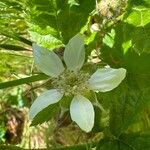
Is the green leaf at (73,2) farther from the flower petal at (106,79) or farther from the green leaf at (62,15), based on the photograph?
the flower petal at (106,79)

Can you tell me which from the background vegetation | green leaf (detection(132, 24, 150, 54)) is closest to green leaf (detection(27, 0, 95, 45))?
the background vegetation

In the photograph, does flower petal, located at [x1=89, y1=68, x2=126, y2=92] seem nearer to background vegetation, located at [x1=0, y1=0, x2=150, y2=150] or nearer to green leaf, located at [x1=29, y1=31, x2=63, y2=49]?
background vegetation, located at [x1=0, y1=0, x2=150, y2=150]

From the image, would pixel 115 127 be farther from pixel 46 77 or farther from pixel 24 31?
pixel 24 31

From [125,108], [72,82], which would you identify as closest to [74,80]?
[72,82]

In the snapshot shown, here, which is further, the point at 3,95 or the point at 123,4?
the point at 3,95

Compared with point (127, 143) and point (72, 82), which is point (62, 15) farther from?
point (127, 143)

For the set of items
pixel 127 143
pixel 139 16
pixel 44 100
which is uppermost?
pixel 139 16

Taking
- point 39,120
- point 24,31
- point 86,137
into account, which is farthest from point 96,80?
point 24,31
